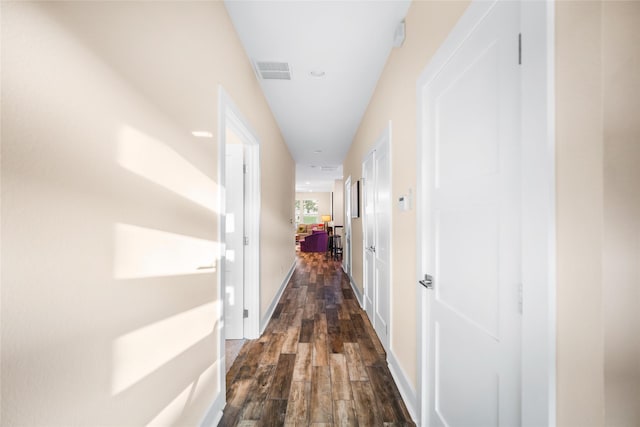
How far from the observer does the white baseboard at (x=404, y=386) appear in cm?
162

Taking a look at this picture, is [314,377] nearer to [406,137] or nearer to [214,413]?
[214,413]

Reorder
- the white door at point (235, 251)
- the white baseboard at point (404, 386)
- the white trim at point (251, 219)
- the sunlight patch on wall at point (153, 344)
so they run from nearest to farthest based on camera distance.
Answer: the sunlight patch on wall at point (153, 344), the white baseboard at point (404, 386), the white trim at point (251, 219), the white door at point (235, 251)

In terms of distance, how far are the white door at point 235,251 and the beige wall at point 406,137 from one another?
1.52m

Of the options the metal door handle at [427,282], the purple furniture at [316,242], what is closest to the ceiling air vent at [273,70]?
the metal door handle at [427,282]

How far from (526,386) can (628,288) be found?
427 millimetres

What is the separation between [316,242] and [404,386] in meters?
7.54

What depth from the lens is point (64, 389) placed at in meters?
0.67

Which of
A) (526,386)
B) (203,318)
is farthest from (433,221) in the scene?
(203,318)

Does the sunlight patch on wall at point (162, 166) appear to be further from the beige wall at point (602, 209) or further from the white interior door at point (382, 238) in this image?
the white interior door at point (382, 238)

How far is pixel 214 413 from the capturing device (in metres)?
1.55

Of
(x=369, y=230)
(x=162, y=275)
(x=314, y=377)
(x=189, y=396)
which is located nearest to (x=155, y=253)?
(x=162, y=275)

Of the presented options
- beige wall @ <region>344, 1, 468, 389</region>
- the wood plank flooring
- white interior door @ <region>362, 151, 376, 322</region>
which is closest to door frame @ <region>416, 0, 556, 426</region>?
beige wall @ <region>344, 1, 468, 389</region>

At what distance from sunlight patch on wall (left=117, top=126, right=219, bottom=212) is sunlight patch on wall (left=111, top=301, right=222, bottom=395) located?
1.86ft

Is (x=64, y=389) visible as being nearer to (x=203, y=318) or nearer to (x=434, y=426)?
(x=203, y=318)
